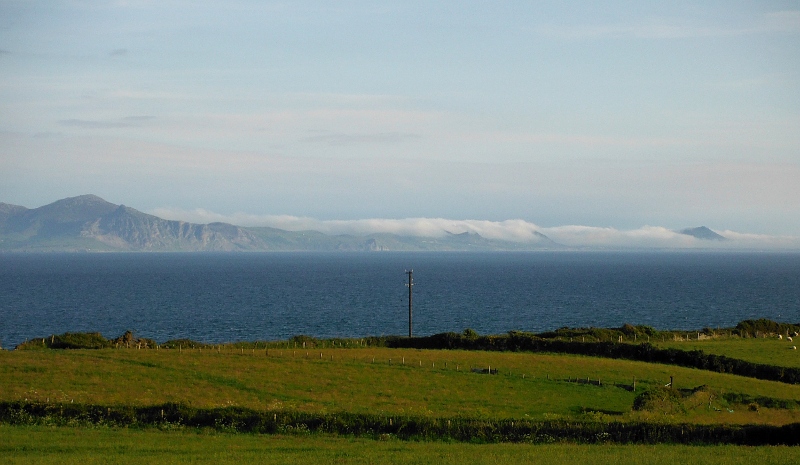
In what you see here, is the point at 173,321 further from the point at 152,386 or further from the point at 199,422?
the point at 199,422

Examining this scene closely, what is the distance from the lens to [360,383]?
54.9 m

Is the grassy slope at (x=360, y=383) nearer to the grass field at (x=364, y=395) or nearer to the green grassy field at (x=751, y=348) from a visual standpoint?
the grass field at (x=364, y=395)

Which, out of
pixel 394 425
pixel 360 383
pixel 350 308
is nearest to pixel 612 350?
pixel 360 383

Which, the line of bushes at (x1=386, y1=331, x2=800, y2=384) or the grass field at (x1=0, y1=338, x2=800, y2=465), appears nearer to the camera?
the grass field at (x1=0, y1=338, x2=800, y2=465)

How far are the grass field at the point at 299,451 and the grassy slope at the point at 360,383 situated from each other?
26.3 feet

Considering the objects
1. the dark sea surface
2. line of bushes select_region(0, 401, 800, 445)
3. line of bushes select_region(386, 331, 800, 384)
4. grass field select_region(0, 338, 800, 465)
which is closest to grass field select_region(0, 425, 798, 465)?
grass field select_region(0, 338, 800, 465)

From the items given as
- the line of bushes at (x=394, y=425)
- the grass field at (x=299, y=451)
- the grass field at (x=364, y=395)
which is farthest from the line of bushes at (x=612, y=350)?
the grass field at (x=299, y=451)

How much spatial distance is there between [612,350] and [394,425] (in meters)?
40.2

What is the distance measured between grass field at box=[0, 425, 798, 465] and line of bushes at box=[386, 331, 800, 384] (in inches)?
1266

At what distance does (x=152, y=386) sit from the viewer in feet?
169

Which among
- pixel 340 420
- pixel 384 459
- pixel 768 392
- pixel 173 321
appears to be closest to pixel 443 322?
pixel 173 321

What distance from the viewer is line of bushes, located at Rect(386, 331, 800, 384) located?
64.3 meters

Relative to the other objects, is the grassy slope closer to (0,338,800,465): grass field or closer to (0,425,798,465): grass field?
(0,338,800,465): grass field

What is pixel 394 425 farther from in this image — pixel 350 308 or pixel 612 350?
pixel 350 308
